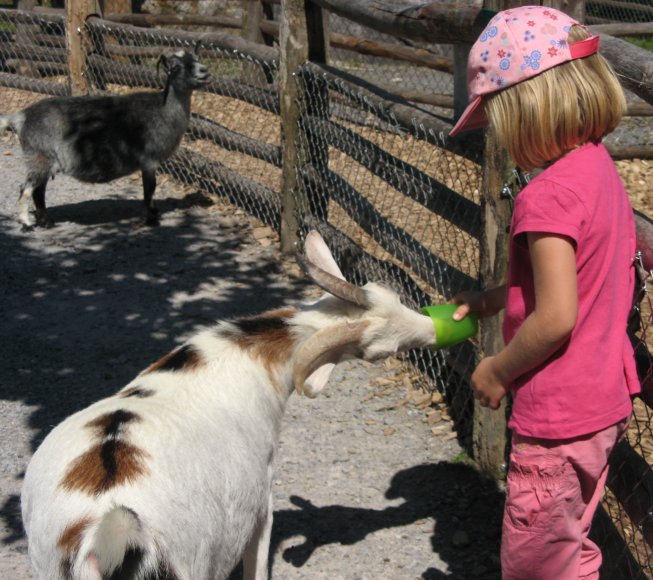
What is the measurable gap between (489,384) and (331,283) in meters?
0.53

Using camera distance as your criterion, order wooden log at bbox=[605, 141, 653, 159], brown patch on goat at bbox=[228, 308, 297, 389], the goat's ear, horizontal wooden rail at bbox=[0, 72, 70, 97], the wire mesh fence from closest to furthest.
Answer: the goat's ear
brown patch on goat at bbox=[228, 308, 297, 389]
the wire mesh fence
wooden log at bbox=[605, 141, 653, 159]
horizontal wooden rail at bbox=[0, 72, 70, 97]

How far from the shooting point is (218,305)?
19.7ft

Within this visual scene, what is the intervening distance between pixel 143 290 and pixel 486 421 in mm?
3044

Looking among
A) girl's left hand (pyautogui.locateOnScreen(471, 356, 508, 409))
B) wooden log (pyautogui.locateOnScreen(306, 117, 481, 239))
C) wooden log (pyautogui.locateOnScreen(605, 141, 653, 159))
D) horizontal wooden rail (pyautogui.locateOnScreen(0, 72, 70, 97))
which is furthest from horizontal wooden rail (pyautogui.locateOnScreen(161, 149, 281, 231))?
girl's left hand (pyautogui.locateOnScreen(471, 356, 508, 409))

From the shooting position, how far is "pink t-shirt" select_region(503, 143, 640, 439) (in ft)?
7.11

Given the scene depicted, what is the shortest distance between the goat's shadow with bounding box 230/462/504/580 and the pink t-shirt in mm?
1445

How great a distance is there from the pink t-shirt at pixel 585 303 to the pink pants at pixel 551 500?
0.06m

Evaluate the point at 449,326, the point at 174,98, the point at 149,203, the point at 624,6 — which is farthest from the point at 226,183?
the point at 624,6

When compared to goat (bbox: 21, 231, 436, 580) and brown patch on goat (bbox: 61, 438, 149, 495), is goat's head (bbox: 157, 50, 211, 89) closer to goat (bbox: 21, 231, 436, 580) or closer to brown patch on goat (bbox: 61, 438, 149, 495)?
goat (bbox: 21, 231, 436, 580)

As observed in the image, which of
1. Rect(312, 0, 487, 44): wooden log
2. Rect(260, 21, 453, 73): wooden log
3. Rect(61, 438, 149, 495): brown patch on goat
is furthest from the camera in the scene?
Rect(260, 21, 453, 73): wooden log

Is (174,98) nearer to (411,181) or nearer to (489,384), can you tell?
(411,181)

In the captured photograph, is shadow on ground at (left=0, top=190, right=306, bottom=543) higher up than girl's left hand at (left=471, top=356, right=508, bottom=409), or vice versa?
girl's left hand at (left=471, top=356, right=508, bottom=409)

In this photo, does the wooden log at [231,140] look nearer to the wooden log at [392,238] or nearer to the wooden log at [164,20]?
the wooden log at [392,238]

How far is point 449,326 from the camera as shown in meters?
2.77
